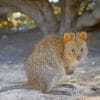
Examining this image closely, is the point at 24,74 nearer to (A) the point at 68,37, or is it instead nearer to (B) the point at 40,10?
(A) the point at 68,37

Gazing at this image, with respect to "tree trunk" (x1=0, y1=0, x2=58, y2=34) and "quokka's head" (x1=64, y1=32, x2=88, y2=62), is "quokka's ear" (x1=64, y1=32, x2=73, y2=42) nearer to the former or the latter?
"quokka's head" (x1=64, y1=32, x2=88, y2=62)

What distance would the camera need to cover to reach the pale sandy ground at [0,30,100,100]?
212 inches

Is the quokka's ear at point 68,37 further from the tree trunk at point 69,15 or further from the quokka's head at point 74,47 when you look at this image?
the tree trunk at point 69,15

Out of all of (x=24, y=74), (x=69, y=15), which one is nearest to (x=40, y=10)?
(x=69, y=15)

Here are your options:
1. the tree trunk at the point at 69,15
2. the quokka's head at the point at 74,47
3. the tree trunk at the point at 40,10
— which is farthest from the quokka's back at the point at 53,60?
the tree trunk at the point at 40,10

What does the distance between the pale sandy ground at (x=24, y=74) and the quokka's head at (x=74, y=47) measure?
48cm

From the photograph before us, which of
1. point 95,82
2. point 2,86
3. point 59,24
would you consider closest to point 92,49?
point 59,24

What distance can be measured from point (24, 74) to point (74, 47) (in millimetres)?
1484

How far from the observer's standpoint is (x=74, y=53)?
5.62m

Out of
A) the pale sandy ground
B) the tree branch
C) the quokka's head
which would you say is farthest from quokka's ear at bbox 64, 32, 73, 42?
the tree branch

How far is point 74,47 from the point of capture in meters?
5.61

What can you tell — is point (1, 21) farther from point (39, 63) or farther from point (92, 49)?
point (39, 63)

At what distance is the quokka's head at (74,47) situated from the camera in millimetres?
5590

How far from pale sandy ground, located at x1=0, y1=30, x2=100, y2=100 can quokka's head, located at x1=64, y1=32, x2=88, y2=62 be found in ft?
1.57
